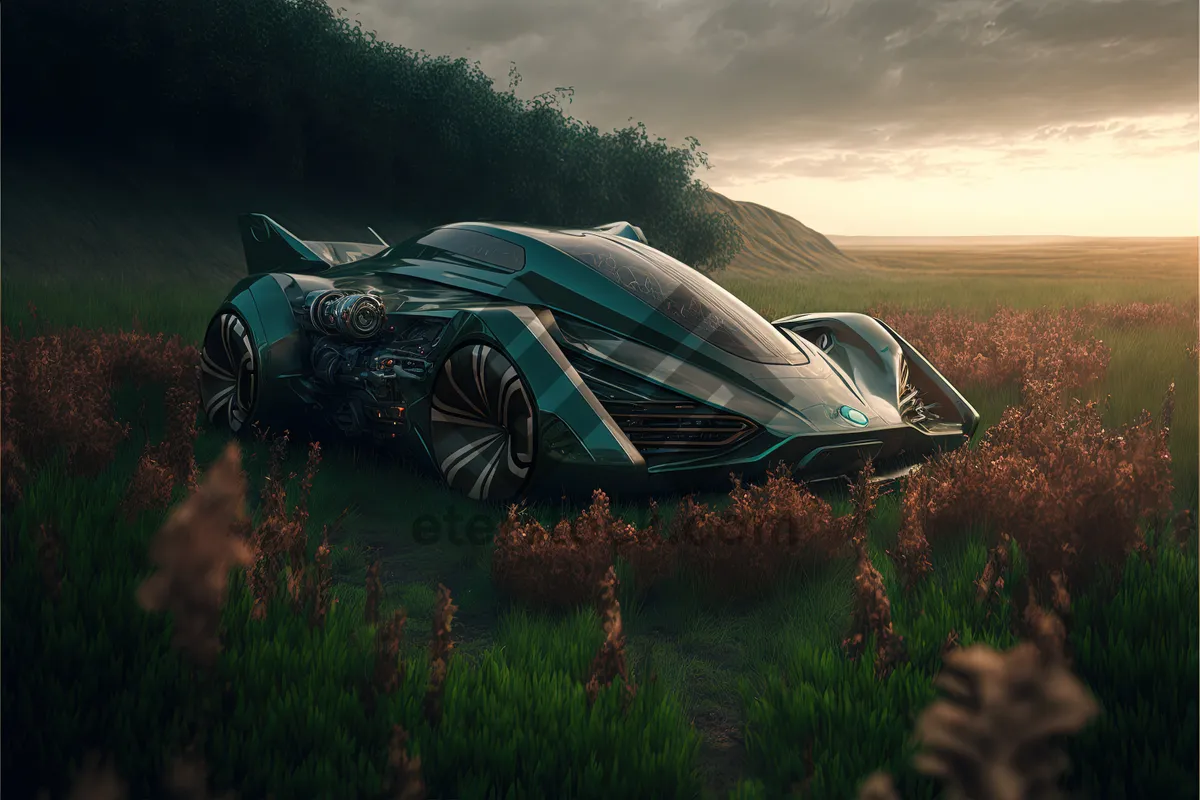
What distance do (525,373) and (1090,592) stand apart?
249cm

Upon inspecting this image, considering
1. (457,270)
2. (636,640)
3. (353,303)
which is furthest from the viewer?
(457,270)

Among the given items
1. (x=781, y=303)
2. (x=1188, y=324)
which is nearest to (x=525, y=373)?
(x=1188, y=324)

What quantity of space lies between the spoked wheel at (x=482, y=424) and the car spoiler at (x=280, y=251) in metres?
3.28

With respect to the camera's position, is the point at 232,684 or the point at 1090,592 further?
the point at 1090,592

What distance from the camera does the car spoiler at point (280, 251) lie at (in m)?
7.42

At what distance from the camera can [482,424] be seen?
14.9ft

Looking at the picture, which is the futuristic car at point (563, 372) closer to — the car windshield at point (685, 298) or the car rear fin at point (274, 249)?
the car windshield at point (685, 298)

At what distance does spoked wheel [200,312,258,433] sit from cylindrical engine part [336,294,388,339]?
908 millimetres

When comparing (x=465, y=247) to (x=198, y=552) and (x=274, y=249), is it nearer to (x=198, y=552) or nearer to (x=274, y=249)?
(x=274, y=249)

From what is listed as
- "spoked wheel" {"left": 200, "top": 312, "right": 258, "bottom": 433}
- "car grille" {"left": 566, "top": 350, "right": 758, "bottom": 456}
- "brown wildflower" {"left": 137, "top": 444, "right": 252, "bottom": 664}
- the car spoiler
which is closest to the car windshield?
"car grille" {"left": 566, "top": 350, "right": 758, "bottom": 456}

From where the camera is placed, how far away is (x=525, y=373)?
414cm

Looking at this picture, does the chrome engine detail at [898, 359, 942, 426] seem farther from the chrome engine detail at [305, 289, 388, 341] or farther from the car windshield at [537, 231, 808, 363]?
the chrome engine detail at [305, 289, 388, 341]

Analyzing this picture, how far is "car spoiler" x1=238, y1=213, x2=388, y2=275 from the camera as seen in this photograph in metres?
7.42

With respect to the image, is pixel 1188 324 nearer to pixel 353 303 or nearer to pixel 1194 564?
pixel 1194 564
